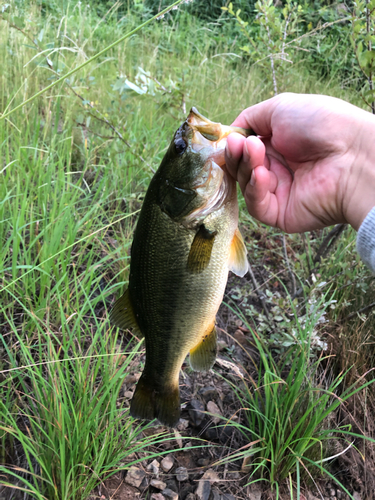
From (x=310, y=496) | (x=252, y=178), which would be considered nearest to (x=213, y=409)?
(x=310, y=496)

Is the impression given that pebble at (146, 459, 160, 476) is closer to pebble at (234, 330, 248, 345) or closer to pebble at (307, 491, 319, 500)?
pebble at (307, 491, 319, 500)

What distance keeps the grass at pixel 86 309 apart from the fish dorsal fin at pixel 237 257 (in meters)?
0.69

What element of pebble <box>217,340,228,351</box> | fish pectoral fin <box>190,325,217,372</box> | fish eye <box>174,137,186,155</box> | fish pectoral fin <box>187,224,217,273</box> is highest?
fish eye <box>174,137,186,155</box>

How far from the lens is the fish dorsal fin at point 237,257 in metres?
1.44

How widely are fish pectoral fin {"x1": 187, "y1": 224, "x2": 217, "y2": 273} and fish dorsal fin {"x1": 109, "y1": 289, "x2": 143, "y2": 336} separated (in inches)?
12.2

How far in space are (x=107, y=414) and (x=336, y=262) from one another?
190 centimetres

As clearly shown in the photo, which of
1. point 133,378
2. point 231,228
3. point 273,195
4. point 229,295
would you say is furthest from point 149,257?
point 229,295

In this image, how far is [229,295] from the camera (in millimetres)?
2822

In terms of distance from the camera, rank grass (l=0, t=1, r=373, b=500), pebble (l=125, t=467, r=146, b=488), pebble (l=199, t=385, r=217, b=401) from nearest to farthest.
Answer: grass (l=0, t=1, r=373, b=500), pebble (l=125, t=467, r=146, b=488), pebble (l=199, t=385, r=217, b=401)

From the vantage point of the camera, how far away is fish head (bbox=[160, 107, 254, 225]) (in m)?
1.30

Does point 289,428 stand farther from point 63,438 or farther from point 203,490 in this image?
point 63,438

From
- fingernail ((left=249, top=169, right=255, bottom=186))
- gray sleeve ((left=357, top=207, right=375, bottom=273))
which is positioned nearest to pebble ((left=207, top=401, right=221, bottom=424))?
gray sleeve ((left=357, top=207, right=375, bottom=273))

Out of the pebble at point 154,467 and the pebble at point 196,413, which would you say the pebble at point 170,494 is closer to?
the pebble at point 154,467

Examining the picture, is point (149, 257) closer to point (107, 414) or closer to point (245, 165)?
point (245, 165)
